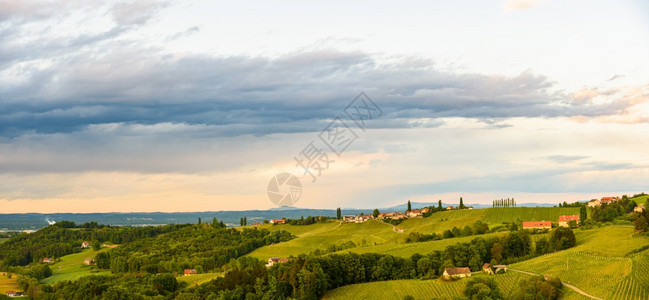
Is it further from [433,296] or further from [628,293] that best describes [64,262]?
[628,293]

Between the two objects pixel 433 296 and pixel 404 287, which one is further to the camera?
pixel 404 287

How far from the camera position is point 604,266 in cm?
7819

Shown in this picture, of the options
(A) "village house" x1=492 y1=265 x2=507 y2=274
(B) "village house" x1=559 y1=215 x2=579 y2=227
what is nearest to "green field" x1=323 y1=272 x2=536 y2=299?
(A) "village house" x1=492 y1=265 x2=507 y2=274

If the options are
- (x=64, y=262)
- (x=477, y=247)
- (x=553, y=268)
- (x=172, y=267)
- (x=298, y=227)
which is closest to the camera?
(x=553, y=268)

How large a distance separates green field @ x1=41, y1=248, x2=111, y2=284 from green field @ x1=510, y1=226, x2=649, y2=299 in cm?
10307

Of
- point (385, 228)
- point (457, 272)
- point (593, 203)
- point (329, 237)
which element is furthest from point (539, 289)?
point (593, 203)

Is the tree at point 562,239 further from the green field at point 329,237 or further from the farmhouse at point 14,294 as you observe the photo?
the farmhouse at point 14,294

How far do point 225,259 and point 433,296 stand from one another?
8227 centimetres

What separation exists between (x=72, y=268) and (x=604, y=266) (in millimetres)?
130471

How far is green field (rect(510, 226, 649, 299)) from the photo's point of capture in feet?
222

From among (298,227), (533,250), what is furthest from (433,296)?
(298,227)

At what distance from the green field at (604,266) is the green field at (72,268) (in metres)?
103

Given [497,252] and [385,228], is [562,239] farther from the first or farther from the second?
[385,228]

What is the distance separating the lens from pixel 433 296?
76938 mm
